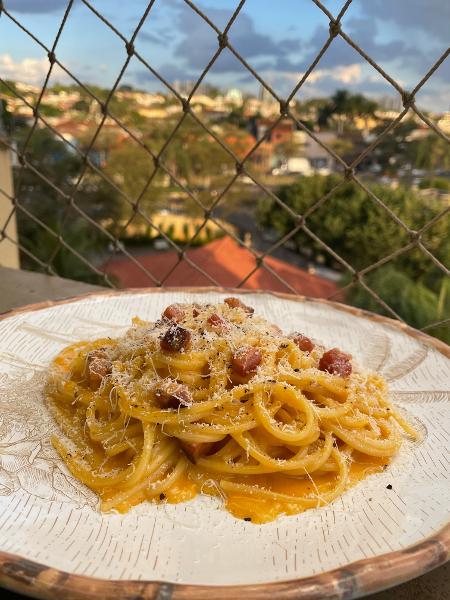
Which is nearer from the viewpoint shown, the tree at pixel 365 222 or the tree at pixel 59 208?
the tree at pixel 59 208

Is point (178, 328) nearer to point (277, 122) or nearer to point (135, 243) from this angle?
point (277, 122)

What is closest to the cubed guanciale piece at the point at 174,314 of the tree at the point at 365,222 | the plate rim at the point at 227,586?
the plate rim at the point at 227,586

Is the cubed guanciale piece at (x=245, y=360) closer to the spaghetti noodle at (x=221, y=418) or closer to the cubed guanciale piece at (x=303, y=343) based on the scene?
the spaghetti noodle at (x=221, y=418)

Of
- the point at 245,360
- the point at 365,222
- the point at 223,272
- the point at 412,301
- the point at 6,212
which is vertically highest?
the point at 245,360

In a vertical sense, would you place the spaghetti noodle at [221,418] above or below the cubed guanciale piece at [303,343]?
below

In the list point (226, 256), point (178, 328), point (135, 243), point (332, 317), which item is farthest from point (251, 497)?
point (135, 243)

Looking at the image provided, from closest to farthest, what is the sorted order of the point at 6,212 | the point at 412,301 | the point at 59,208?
the point at 6,212 → the point at 412,301 → the point at 59,208

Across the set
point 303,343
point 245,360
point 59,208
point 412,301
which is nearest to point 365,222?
point 59,208

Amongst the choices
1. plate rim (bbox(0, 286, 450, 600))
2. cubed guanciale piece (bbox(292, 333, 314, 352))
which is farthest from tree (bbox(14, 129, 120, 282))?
plate rim (bbox(0, 286, 450, 600))

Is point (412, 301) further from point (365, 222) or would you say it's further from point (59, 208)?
point (365, 222)

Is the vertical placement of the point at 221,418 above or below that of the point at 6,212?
above
